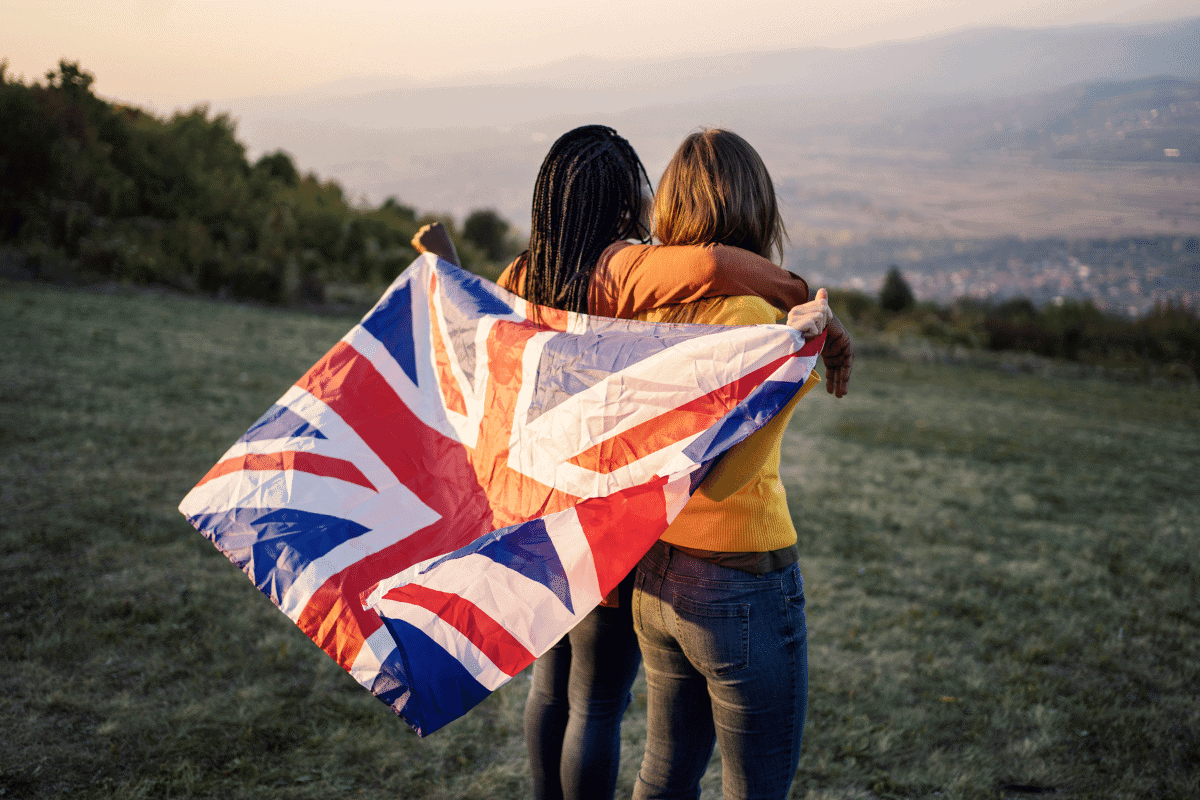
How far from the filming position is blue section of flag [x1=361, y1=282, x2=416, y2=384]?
230cm

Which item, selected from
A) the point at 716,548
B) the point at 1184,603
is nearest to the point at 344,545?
the point at 716,548

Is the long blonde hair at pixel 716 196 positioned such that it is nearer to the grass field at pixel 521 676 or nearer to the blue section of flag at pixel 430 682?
the blue section of flag at pixel 430 682

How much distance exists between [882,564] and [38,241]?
15422 millimetres

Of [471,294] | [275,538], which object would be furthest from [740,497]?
[275,538]

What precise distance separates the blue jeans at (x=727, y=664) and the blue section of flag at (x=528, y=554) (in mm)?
177

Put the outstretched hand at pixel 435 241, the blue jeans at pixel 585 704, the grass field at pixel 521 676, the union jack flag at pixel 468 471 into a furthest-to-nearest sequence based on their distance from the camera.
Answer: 1. the grass field at pixel 521 676
2. the outstretched hand at pixel 435 241
3. the blue jeans at pixel 585 704
4. the union jack flag at pixel 468 471

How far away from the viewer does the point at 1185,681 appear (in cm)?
364

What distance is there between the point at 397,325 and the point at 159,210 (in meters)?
16.7

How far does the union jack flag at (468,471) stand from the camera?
1.48 metres

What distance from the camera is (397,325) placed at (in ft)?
7.74

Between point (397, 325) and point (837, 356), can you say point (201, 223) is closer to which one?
point (397, 325)

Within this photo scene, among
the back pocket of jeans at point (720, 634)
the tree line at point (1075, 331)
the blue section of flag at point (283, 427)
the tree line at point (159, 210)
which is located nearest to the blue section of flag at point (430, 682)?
the back pocket of jeans at point (720, 634)

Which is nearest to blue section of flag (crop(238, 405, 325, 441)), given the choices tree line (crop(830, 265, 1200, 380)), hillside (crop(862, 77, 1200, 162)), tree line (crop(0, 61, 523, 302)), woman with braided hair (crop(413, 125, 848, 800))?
woman with braided hair (crop(413, 125, 848, 800))

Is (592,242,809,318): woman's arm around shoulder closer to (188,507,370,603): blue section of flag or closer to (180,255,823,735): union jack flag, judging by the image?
(180,255,823,735): union jack flag
